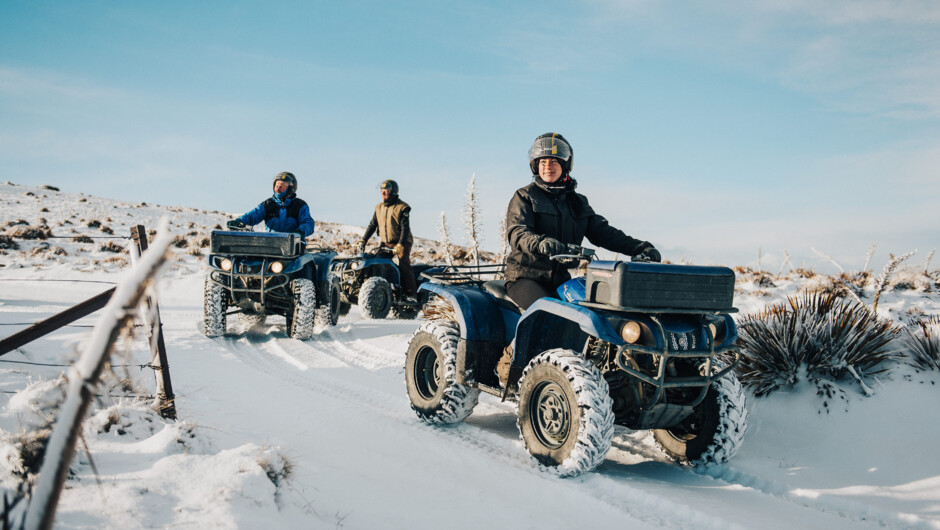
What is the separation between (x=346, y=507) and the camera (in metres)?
3.03

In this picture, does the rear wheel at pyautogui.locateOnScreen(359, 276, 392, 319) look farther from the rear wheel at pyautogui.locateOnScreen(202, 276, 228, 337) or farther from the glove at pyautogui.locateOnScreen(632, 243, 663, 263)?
the glove at pyautogui.locateOnScreen(632, 243, 663, 263)

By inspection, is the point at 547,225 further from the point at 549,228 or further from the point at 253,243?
the point at 253,243

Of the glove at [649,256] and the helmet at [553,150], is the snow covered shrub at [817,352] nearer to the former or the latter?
the glove at [649,256]

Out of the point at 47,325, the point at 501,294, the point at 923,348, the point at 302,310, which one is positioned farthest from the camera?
the point at 302,310

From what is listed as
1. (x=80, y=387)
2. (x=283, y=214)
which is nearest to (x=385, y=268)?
(x=283, y=214)

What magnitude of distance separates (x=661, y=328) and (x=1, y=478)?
332 centimetres

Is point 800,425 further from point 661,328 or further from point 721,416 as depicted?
point 661,328

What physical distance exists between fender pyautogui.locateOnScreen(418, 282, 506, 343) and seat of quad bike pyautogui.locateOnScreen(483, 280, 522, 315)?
52 mm

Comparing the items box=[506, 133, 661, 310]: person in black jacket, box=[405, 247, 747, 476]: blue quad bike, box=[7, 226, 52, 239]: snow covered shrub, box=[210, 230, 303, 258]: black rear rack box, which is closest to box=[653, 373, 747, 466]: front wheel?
box=[405, 247, 747, 476]: blue quad bike

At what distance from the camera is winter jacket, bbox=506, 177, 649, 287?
15.2 ft

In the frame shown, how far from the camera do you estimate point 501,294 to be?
16.5 ft

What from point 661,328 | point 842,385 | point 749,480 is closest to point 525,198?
point 661,328

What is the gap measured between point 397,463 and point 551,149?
2.61 meters

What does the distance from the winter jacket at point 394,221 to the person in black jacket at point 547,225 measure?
6810 millimetres
